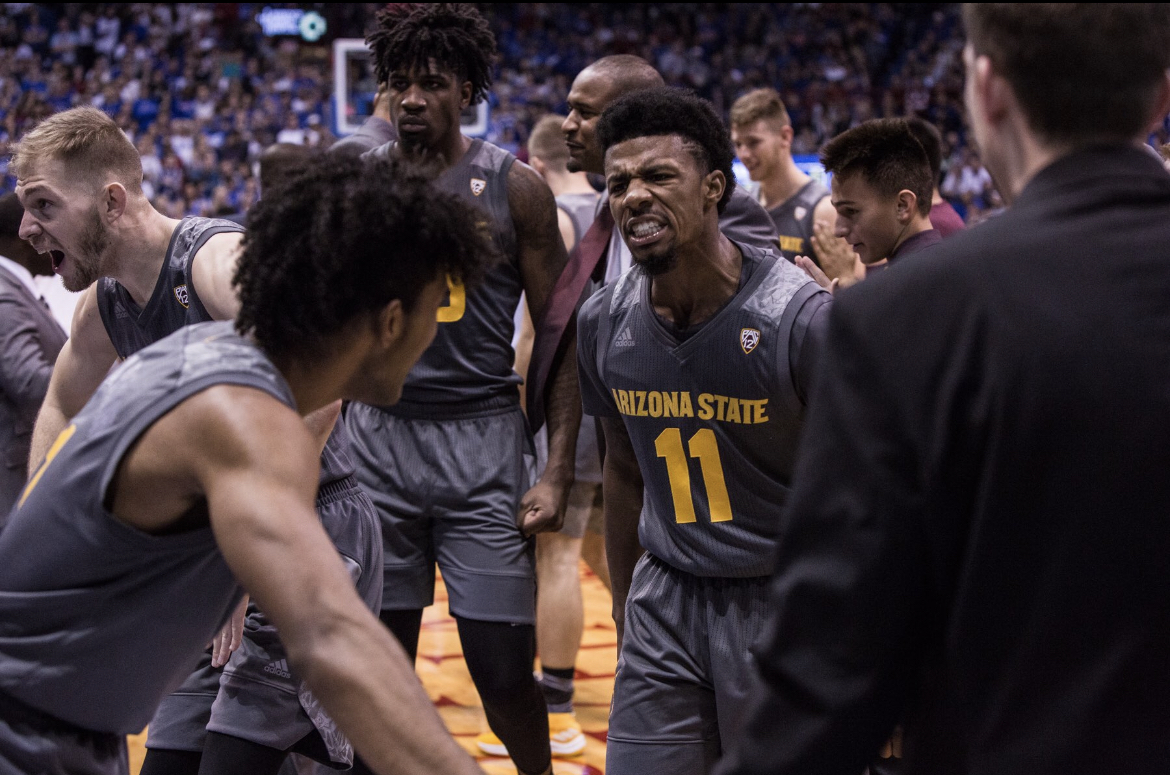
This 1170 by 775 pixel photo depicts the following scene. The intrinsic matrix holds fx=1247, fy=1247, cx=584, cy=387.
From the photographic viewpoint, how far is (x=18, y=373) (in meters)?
4.79

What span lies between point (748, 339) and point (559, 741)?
2625 millimetres

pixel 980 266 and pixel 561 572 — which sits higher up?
pixel 980 266

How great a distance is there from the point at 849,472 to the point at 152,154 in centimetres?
1705

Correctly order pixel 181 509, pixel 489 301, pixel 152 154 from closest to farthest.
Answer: pixel 181 509, pixel 489 301, pixel 152 154

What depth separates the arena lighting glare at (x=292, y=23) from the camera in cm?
2095

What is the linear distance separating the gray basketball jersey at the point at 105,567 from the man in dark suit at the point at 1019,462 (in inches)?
33.1

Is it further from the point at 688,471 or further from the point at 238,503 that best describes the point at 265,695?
the point at 238,503

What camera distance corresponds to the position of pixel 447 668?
20.4 ft

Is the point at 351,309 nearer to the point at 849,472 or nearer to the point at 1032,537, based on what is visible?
the point at 849,472

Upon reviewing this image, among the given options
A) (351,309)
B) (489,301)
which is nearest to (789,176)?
(489,301)

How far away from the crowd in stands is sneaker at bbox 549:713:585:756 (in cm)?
1256

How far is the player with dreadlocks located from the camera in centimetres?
395

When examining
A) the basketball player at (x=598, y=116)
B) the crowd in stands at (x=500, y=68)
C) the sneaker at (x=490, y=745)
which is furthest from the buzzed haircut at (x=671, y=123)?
the crowd in stands at (x=500, y=68)

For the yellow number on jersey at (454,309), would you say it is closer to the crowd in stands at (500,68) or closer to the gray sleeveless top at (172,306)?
the gray sleeveless top at (172,306)
